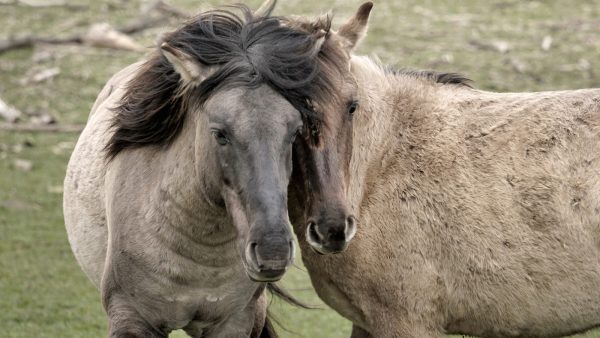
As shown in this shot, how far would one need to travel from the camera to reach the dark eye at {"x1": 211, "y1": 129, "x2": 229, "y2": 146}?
4.40 m

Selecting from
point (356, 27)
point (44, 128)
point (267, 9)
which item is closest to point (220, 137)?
point (267, 9)

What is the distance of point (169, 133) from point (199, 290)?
75cm

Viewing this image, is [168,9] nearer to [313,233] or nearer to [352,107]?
[352,107]

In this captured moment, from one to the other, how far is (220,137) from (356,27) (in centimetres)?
117

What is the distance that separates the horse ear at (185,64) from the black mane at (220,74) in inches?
1.5

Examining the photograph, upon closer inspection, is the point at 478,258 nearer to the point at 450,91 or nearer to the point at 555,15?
the point at 450,91

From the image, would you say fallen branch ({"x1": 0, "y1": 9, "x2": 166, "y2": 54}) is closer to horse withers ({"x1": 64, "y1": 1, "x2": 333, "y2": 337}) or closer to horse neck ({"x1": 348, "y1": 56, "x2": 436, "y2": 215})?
horse withers ({"x1": 64, "y1": 1, "x2": 333, "y2": 337})

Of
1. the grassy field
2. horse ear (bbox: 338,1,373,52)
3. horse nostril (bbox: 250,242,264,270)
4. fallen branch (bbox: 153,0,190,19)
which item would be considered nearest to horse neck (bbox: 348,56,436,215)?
horse ear (bbox: 338,1,373,52)

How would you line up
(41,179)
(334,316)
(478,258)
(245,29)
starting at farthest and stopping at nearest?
(41,179)
(334,316)
(478,258)
(245,29)

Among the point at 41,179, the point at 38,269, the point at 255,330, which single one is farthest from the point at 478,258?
the point at 41,179

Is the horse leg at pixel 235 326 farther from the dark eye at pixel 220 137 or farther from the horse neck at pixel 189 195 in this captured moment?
the dark eye at pixel 220 137

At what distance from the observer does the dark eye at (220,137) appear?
4398mm

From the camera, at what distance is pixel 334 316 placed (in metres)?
7.70

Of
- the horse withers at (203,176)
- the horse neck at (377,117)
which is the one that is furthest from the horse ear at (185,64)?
the horse neck at (377,117)
